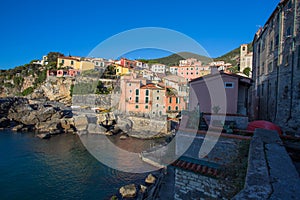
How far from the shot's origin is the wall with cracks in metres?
1.57

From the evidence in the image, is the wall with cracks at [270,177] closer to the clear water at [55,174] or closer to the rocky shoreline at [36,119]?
the clear water at [55,174]

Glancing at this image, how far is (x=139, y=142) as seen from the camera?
1950 cm

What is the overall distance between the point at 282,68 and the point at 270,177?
9893mm

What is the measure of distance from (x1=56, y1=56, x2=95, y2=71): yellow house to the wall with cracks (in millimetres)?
46009

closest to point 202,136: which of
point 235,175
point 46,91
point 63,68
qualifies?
point 235,175

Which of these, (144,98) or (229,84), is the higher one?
(229,84)

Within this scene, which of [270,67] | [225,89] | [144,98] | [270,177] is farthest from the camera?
[144,98]

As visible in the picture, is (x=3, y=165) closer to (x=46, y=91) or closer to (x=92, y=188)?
(x=92, y=188)

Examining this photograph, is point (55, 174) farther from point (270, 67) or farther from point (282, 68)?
point (270, 67)

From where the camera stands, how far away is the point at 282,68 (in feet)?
30.6

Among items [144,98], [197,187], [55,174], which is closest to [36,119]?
[144,98]

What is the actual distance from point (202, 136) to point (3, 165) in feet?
54.0

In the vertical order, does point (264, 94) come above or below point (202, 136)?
above

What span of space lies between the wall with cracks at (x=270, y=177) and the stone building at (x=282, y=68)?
6420mm
